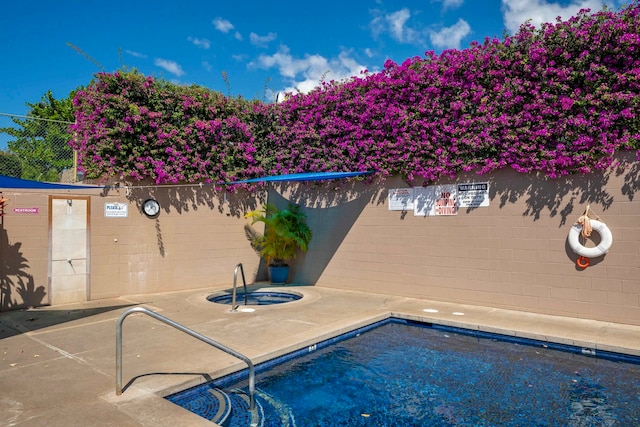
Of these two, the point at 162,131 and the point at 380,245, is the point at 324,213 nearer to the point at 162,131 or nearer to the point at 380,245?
the point at 380,245

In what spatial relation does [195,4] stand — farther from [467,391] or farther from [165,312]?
[467,391]

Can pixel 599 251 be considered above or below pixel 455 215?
below

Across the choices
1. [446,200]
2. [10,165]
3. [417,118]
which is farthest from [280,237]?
[10,165]

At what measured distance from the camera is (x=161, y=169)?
25.7ft

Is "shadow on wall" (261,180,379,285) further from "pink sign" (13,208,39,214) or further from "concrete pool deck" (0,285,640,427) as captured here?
"pink sign" (13,208,39,214)

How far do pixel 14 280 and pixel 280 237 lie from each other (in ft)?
14.9

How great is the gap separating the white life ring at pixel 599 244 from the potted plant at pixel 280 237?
4754 mm

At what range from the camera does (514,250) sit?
642cm

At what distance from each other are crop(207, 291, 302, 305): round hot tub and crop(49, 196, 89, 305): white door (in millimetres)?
2164

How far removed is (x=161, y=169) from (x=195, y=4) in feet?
13.4

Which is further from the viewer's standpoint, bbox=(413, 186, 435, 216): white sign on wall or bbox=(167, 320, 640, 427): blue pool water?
bbox=(413, 186, 435, 216): white sign on wall

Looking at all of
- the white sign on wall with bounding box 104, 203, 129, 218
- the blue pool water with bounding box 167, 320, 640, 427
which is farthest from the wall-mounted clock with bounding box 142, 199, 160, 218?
the blue pool water with bounding box 167, 320, 640, 427

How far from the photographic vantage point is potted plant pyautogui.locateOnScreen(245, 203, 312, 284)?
8.73 m

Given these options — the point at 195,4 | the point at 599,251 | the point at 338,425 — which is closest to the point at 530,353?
the point at 599,251
